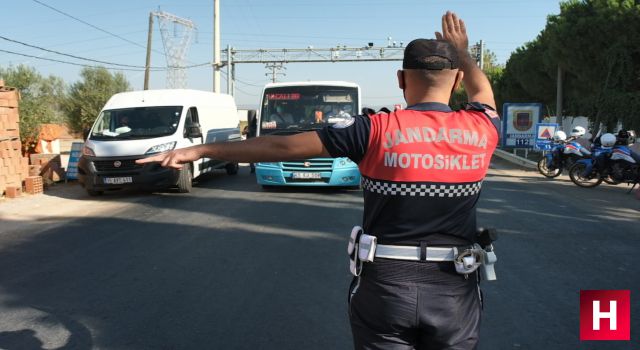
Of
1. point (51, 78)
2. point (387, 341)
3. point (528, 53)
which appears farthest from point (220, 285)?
point (51, 78)

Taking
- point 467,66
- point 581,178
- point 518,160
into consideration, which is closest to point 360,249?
point 467,66

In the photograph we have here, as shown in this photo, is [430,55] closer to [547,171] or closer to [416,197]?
[416,197]

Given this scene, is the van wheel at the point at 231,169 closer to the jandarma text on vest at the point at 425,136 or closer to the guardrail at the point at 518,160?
the guardrail at the point at 518,160

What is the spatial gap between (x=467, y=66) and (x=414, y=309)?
3.70ft

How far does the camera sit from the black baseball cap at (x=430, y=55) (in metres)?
1.97

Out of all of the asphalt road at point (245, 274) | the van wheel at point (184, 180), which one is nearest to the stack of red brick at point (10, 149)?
the asphalt road at point (245, 274)

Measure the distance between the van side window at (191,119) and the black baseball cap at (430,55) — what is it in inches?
422

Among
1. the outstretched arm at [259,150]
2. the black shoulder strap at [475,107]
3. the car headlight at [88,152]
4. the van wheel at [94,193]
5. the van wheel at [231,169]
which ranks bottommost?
the van wheel at [94,193]

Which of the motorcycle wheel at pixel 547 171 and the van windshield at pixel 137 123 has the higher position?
the van windshield at pixel 137 123

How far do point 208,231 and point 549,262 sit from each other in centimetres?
442

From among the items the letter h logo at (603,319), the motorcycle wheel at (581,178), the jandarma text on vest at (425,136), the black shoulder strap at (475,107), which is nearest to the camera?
the jandarma text on vest at (425,136)

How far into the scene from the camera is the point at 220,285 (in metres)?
5.09

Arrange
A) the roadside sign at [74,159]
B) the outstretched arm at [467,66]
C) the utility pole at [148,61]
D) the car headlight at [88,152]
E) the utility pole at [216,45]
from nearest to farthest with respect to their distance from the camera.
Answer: the outstretched arm at [467,66], the car headlight at [88,152], the roadside sign at [74,159], the utility pole at [148,61], the utility pole at [216,45]

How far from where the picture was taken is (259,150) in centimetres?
201
